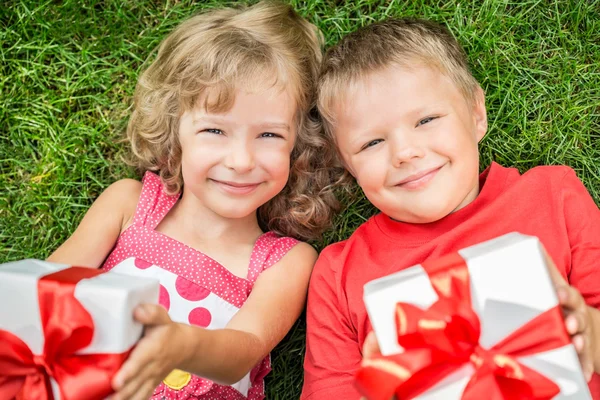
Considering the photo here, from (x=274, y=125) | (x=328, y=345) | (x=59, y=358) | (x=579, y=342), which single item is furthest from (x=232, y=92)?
(x=579, y=342)

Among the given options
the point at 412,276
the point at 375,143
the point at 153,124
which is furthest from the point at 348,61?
the point at 412,276

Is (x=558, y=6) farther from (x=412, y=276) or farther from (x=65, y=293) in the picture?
(x=65, y=293)

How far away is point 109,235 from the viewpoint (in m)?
1.96

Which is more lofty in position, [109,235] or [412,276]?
[412,276]

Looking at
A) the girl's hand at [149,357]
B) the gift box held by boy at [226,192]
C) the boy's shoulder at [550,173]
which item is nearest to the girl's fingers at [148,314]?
the girl's hand at [149,357]

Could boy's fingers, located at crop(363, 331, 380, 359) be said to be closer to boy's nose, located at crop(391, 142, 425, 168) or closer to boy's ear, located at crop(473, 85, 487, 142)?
boy's nose, located at crop(391, 142, 425, 168)

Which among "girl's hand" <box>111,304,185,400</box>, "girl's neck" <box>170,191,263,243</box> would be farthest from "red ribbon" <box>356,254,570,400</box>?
"girl's neck" <box>170,191,263,243</box>

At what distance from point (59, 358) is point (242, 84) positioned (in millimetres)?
881

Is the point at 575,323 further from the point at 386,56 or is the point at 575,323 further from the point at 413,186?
the point at 386,56

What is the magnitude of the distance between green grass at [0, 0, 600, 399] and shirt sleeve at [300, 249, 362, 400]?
0.31 metres

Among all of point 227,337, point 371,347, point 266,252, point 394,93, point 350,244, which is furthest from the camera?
point 266,252

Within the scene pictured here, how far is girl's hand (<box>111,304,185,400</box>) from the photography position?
1.15 meters

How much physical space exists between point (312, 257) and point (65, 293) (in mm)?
954

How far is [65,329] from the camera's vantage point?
45.6 inches
